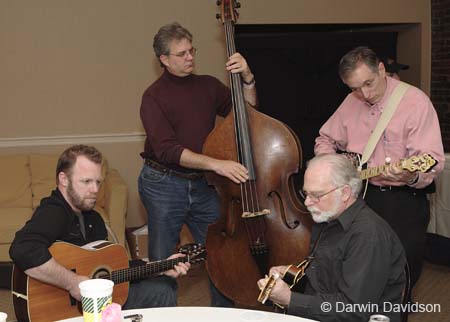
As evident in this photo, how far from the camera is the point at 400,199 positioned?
8.89 feet

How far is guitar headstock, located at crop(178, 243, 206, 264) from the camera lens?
260 cm

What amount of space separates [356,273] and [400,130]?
0.94m

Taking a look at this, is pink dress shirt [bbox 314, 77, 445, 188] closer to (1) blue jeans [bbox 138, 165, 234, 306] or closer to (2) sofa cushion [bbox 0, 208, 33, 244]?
(1) blue jeans [bbox 138, 165, 234, 306]

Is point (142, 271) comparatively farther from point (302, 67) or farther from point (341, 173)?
point (302, 67)

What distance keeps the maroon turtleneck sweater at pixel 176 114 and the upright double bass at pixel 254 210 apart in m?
0.23

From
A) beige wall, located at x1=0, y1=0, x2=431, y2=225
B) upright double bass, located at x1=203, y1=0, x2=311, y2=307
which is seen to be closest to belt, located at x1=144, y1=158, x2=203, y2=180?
upright double bass, located at x1=203, y1=0, x2=311, y2=307

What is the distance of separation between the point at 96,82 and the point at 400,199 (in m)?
2.95

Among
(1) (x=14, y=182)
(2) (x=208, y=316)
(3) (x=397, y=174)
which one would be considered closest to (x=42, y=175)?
(1) (x=14, y=182)

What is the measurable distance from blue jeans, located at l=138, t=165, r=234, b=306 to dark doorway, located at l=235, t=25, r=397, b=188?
262cm

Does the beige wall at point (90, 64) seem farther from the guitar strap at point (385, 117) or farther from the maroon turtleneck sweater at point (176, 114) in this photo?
the guitar strap at point (385, 117)

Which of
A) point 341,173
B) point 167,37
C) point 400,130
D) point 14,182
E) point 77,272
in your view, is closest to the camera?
point 341,173

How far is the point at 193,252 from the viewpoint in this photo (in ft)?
8.61

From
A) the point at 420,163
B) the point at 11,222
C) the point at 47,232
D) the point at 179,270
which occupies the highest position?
the point at 420,163

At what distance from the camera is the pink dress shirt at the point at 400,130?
103 inches
